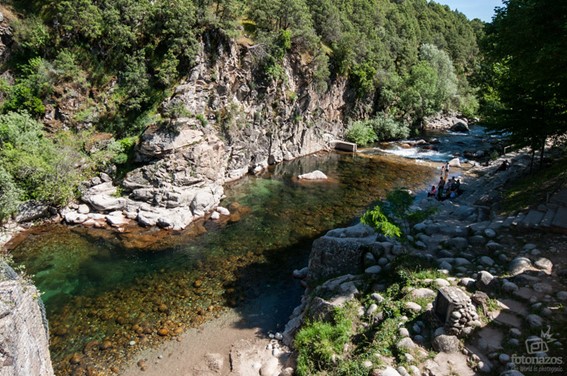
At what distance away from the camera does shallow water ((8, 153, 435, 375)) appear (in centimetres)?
1238

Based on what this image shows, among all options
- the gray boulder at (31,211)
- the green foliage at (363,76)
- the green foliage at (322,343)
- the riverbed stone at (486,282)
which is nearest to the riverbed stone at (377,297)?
the green foliage at (322,343)

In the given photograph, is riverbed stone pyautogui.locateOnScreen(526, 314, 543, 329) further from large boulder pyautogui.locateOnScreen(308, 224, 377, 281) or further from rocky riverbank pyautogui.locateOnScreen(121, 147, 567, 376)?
large boulder pyautogui.locateOnScreen(308, 224, 377, 281)

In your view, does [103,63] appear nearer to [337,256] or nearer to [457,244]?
[337,256]

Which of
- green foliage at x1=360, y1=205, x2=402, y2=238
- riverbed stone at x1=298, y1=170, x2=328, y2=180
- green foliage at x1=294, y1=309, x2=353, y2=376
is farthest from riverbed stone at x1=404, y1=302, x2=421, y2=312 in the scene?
riverbed stone at x1=298, y1=170, x2=328, y2=180

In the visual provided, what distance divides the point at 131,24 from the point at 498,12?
25375mm

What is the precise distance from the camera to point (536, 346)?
7594mm

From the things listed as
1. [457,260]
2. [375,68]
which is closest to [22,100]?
[457,260]

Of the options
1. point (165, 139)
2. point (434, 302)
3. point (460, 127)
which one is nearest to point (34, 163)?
point (165, 139)

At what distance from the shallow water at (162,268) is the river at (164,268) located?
0.14ft

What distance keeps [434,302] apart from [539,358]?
2.41 m

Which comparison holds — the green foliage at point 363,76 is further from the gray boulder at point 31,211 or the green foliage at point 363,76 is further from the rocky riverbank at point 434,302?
the gray boulder at point 31,211

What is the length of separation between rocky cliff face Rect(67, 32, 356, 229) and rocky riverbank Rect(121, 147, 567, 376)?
421 inches

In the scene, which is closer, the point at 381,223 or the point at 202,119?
the point at 381,223

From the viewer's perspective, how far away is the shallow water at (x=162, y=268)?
40.6ft
